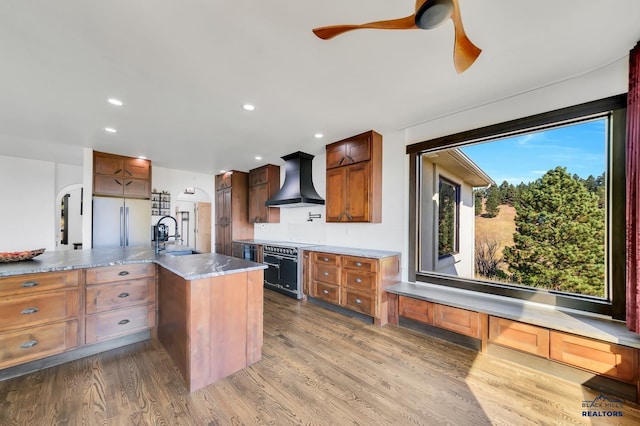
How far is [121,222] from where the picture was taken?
4523 mm

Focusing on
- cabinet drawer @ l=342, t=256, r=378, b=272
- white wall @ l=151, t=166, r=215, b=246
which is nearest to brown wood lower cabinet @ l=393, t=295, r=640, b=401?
cabinet drawer @ l=342, t=256, r=378, b=272

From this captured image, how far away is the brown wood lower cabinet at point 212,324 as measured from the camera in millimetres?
1877

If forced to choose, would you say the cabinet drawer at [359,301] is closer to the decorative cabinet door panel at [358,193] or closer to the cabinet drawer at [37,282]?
the decorative cabinet door panel at [358,193]

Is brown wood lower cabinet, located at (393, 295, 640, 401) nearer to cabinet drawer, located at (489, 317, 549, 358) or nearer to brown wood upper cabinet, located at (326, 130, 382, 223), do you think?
cabinet drawer, located at (489, 317, 549, 358)

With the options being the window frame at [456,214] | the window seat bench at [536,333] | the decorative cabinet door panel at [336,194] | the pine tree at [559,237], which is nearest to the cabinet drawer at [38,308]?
the decorative cabinet door panel at [336,194]

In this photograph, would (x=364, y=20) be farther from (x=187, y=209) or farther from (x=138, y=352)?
(x=187, y=209)

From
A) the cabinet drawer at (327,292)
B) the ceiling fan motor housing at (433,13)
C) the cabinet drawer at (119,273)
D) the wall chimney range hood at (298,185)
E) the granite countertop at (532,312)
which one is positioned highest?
the ceiling fan motor housing at (433,13)

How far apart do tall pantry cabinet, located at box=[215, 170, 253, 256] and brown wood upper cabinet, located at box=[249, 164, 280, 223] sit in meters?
0.35

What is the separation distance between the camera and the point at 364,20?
1.55 meters

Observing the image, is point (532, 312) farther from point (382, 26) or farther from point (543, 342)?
point (382, 26)

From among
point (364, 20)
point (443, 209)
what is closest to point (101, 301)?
point (364, 20)

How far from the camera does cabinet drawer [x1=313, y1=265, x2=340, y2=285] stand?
3.50 meters

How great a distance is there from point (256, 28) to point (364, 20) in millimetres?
690

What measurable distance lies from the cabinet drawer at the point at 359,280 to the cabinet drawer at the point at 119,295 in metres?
2.26
